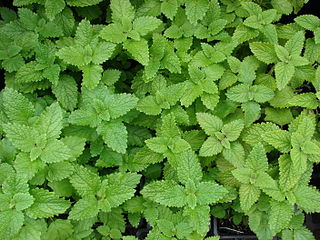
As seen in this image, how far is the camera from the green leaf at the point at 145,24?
1.72m

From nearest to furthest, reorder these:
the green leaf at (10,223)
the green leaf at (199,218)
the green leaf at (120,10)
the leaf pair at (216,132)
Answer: the green leaf at (10,223) < the green leaf at (199,218) < the leaf pair at (216,132) < the green leaf at (120,10)

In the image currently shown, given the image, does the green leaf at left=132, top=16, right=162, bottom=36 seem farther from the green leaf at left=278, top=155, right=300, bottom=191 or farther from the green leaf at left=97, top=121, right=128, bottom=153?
the green leaf at left=278, top=155, right=300, bottom=191

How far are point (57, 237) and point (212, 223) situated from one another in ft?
2.43

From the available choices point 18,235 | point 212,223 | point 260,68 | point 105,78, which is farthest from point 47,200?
point 260,68

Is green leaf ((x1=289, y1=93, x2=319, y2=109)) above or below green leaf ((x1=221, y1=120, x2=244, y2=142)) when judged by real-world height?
above

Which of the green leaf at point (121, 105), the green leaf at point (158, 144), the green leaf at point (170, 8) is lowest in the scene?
the green leaf at point (158, 144)

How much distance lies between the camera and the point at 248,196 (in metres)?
1.59

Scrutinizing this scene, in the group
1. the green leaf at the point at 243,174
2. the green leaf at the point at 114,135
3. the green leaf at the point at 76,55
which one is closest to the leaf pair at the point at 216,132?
the green leaf at the point at 243,174

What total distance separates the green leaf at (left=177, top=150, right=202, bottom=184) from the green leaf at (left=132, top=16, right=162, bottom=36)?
0.54 m

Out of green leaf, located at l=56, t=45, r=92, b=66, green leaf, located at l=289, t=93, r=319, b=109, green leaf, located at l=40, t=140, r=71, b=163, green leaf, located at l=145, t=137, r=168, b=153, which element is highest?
green leaf, located at l=56, t=45, r=92, b=66

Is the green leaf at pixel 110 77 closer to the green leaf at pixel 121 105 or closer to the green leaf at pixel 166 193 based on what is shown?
the green leaf at pixel 121 105

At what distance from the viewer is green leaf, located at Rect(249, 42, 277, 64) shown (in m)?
1.76

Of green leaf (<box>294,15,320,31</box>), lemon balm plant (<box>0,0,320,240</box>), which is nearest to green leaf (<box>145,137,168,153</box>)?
lemon balm plant (<box>0,0,320,240</box>)

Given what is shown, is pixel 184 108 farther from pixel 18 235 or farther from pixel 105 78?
pixel 18 235
